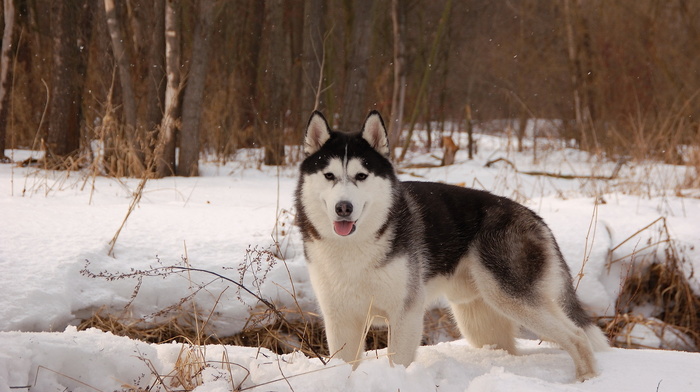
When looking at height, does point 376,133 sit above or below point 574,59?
below

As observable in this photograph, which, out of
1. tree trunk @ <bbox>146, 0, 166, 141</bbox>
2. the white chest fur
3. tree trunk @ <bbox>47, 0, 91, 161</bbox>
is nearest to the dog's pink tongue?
the white chest fur

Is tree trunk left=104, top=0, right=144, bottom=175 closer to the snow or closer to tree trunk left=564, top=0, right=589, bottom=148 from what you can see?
the snow

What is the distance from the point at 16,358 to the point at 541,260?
2.51m

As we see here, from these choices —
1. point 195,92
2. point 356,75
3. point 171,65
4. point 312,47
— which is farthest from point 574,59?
point 171,65

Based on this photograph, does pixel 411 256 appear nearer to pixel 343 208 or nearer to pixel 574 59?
pixel 343 208

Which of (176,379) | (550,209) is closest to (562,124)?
(550,209)

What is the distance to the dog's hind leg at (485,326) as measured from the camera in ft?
10.7

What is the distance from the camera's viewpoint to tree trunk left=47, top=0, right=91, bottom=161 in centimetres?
793

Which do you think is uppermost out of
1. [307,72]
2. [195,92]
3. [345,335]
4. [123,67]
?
[307,72]

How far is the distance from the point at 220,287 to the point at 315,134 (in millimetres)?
1578

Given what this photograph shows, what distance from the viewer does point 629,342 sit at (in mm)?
4109

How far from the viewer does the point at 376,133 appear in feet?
9.55

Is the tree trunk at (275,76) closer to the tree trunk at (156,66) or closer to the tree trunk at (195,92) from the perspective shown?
the tree trunk at (195,92)

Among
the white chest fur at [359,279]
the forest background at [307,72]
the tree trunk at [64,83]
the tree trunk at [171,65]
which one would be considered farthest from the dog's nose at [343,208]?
the tree trunk at [64,83]
